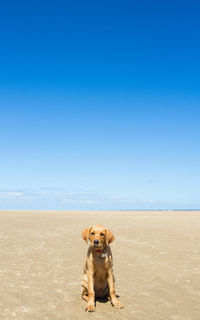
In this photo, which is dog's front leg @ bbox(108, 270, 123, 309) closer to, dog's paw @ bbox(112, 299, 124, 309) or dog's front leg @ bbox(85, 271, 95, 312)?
dog's paw @ bbox(112, 299, 124, 309)

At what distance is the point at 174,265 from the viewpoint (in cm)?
1130

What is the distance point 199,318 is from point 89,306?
2328 millimetres

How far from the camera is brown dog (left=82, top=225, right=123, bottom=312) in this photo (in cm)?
618

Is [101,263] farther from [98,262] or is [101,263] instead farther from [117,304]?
[117,304]

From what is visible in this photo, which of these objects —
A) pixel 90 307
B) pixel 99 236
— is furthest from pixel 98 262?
pixel 90 307

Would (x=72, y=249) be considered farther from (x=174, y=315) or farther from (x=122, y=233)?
(x=174, y=315)

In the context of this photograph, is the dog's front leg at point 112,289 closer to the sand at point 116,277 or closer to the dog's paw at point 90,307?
the sand at point 116,277

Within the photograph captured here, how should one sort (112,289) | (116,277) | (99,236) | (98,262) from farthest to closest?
(116,277)
(112,289)
(98,262)
(99,236)

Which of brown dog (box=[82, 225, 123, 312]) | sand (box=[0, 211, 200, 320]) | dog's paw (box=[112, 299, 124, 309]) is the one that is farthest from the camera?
dog's paw (box=[112, 299, 124, 309])

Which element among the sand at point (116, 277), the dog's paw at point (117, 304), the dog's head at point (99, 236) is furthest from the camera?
the dog's paw at point (117, 304)

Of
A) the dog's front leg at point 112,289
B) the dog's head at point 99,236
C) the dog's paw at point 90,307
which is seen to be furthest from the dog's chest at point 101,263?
the dog's paw at point 90,307

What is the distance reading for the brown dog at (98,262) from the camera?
20.3 ft

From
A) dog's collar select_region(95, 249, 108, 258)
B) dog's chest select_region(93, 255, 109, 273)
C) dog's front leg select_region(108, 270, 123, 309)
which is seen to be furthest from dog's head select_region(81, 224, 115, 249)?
dog's front leg select_region(108, 270, 123, 309)

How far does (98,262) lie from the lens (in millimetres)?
6270
